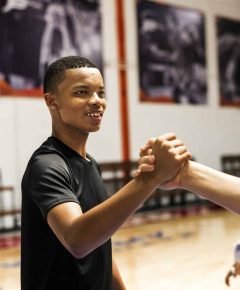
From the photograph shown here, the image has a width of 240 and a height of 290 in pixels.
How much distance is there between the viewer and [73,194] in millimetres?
1455

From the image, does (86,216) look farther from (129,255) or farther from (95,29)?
(95,29)

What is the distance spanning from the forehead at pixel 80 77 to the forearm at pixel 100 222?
1.30ft

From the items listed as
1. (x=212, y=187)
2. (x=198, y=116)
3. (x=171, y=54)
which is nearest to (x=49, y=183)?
(x=212, y=187)

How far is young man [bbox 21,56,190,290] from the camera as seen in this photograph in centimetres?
136

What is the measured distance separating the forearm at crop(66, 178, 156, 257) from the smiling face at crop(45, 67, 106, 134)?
32 centimetres

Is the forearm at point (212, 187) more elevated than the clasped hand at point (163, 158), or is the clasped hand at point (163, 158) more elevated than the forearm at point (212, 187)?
the clasped hand at point (163, 158)

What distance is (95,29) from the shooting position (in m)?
8.45

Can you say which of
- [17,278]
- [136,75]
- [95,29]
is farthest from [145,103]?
[17,278]

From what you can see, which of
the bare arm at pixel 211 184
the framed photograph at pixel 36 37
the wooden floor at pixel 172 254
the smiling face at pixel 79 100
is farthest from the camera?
the framed photograph at pixel 36 37

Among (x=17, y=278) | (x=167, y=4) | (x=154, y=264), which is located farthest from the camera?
(x=167, y=4)

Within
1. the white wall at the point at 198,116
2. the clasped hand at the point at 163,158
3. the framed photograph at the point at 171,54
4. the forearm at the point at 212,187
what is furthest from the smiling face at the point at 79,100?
the framed photograph at the point at 171,54

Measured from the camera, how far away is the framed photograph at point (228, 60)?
414 inches

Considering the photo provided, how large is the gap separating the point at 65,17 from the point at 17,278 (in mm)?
4681

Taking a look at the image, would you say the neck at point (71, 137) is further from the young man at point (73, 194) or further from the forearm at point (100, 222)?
the forearm at point (100, 222)
